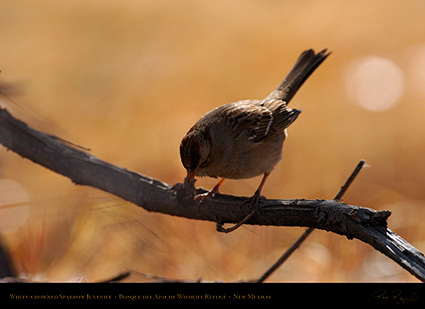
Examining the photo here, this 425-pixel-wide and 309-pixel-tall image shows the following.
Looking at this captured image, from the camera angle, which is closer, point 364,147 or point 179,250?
point 179,250

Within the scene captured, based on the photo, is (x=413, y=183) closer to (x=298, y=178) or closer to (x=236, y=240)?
(x=298, y=178)

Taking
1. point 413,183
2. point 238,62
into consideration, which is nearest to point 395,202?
point 413,183

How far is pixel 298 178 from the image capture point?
2.92 m

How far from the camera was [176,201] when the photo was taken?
6.49 ft

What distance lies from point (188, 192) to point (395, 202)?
4.60 feet
